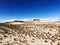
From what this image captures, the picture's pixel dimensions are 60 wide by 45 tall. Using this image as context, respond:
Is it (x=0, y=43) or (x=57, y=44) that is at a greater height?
(x=0, y=43)

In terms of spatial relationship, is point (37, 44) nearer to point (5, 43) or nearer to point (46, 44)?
point (46, 44)

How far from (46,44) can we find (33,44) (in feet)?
6.64

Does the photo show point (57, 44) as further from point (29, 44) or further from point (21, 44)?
point (21, 44)

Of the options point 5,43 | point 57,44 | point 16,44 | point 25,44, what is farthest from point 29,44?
point 57,44

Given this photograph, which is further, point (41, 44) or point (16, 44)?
point (41, 44)

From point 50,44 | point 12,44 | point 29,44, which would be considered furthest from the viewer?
point 50,44

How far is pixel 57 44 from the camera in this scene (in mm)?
15133

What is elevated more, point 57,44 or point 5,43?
point 5,43

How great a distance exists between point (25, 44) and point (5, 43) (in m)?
2.72

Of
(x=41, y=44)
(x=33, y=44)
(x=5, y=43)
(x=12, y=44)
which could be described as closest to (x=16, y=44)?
(x=12, y=44)

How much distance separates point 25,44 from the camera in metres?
13.7

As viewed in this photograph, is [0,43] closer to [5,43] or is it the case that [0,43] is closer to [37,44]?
[5,43]

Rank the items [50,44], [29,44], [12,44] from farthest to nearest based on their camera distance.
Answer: [50,44] → [29,44] → [12,44]

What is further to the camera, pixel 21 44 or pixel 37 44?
pixel 37 44
